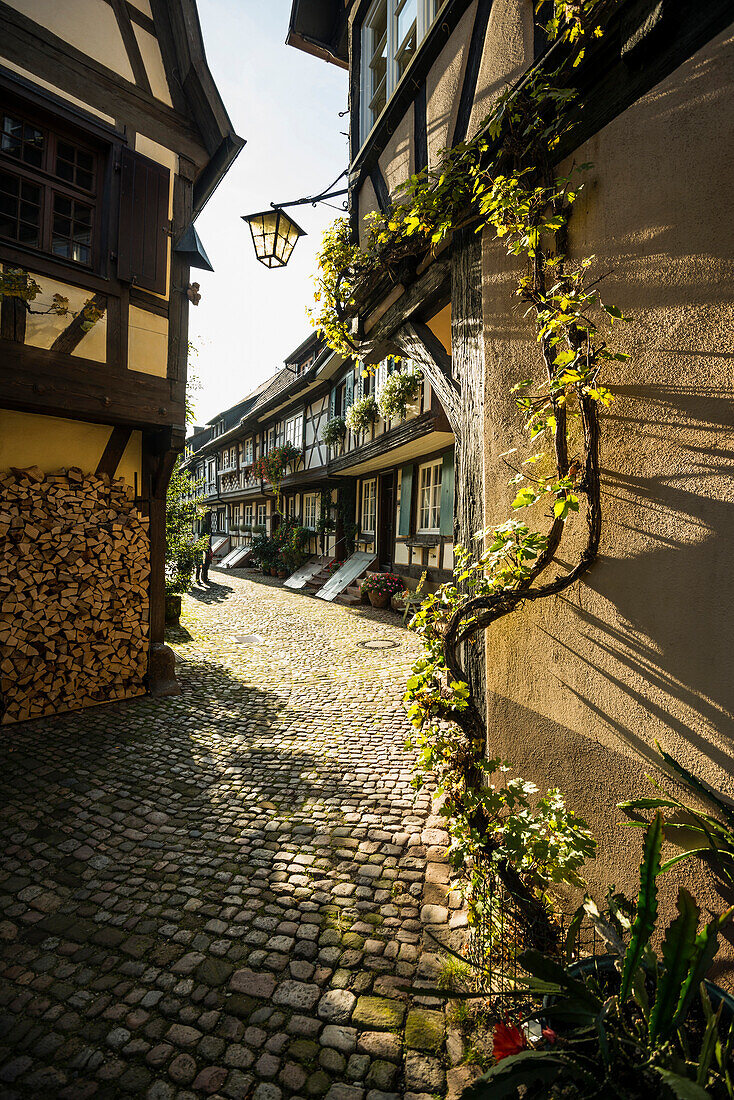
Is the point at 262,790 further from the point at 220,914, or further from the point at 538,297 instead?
the point at 538,297

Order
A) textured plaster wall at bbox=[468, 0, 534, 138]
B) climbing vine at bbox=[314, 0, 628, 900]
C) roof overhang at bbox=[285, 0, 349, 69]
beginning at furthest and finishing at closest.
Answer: roof overhang at bbox=[285, 0, 349, 69], textured plaster wall at bbox=[468, 0, 534, 138], climbing vine at bbox=[314, 0, 628, 900]

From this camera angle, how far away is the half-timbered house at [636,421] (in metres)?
1.65

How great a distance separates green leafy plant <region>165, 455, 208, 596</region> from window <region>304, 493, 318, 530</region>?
6396mm

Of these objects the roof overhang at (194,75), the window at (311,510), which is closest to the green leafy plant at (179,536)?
the roof overhang at (194,75)

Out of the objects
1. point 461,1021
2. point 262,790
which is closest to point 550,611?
point 461,1021

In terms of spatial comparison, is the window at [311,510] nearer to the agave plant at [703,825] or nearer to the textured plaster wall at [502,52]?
the textured plaster wall at [502,52]

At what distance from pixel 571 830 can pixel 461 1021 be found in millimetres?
788

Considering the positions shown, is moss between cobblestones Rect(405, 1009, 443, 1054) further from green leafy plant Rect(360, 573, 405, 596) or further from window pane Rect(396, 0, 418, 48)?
green leafy plant Rect(360, 573, 405, 596)

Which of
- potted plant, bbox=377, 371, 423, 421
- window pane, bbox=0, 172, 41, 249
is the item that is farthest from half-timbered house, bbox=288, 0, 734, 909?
potted plant, bbox=377, 371, 423, 421

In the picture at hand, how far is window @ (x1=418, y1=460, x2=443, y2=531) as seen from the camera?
9.18 meters

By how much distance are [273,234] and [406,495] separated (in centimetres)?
595

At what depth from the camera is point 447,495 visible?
319 inches

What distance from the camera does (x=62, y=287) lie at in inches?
172

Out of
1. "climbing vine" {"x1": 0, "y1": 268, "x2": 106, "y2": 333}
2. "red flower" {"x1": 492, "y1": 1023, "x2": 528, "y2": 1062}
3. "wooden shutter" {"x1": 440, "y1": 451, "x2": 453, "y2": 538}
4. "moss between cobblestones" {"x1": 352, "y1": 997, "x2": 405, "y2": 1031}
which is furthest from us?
"wooden shutter" {"x1": 440, "y1": 451, "x2": 453, "y2": 538}
